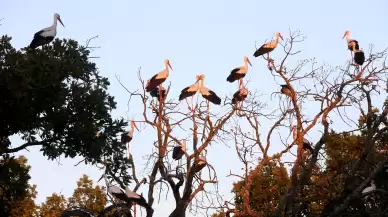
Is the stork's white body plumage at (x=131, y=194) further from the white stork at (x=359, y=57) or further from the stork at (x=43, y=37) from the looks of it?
the white stork at (x=359, y=57)

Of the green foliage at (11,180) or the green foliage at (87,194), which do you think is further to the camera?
the green foliage at (87,194)

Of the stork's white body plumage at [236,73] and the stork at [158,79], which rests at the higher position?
the stork's white body plumage at [236,73]

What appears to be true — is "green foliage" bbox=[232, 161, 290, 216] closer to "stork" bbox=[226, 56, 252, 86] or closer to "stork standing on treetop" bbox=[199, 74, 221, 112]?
"stork" bbox=[226, 56, 252, 86]

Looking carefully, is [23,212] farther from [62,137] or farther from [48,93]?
[48,93]

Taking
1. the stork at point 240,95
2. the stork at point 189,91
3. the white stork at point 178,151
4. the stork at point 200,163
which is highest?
the stork at point 189,91

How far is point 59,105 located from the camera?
11.6 meters

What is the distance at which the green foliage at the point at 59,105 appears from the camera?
439 inches

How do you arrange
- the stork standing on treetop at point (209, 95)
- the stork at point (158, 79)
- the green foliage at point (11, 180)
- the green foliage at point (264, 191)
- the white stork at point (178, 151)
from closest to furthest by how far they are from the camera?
1. the white stork at point (178, 151)
2. the green foliage at point (11, 180)
3. the stork at point (158, 79)
4. the stork standing on treetop at point (209, 95)
5. the green foliage at point (264, 191)

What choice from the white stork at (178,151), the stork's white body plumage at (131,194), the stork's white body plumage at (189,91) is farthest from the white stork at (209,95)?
the stork's white body plumage at (131,194)

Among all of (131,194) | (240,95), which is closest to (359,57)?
(240,95)

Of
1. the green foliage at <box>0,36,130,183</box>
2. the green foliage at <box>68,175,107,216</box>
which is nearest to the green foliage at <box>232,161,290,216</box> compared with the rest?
the green foliage at <box>68,175,107,216</box>

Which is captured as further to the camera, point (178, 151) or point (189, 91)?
point (189, 91)

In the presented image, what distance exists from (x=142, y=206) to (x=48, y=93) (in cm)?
344

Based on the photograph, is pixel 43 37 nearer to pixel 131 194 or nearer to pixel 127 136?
pixel 127 136
